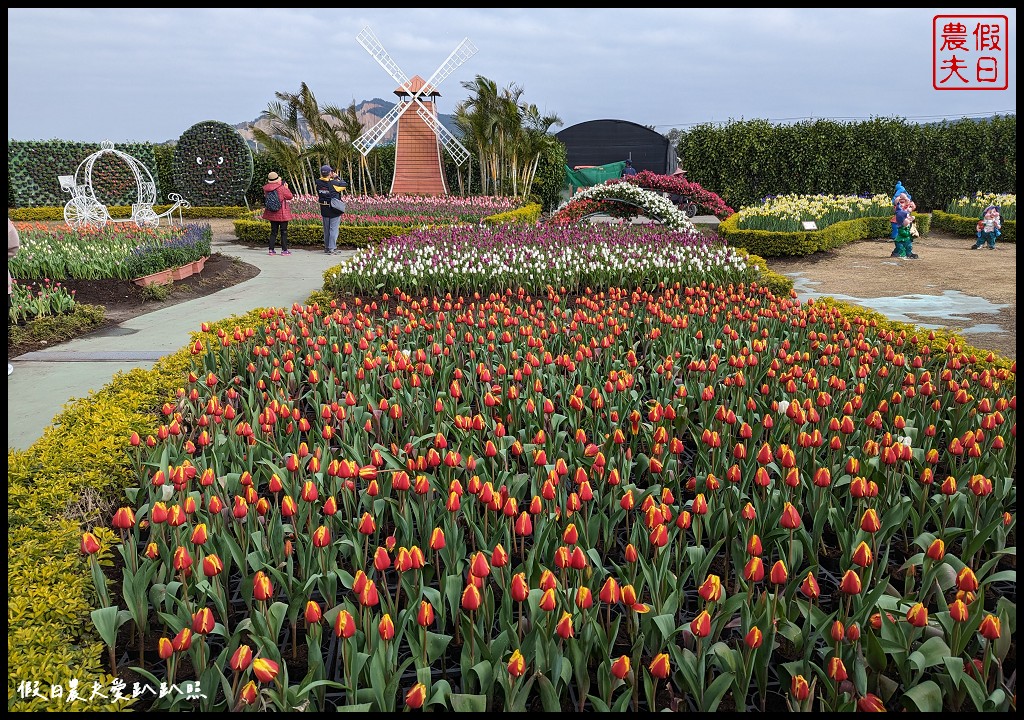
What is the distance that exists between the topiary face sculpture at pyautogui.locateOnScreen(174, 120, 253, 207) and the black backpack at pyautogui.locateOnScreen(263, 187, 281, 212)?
643 inches

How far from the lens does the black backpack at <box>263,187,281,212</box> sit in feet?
48.8

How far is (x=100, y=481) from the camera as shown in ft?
11.5

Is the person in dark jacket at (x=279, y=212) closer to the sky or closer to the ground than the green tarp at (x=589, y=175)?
closer to the ground

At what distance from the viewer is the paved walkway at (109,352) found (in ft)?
18.3

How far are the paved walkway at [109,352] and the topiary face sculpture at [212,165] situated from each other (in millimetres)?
19649

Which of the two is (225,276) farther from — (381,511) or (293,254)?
(381,511)

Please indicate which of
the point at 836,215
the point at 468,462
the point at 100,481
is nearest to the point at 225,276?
the point at 100,481

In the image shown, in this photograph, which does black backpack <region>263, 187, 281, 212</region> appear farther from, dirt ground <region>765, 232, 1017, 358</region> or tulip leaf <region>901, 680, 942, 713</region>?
tulip leaf <region>901, 680, 942, 713</region>

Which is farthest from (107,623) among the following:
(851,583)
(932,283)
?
(932,283)

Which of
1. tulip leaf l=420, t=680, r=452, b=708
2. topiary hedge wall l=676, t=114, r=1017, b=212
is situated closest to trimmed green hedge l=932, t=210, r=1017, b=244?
topiary hedge wall l=676, t=114, r=1017, b=212

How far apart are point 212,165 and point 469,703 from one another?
31962 millimetres

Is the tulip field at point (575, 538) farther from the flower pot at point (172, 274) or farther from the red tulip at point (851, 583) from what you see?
the flower pot at point (172, 274)

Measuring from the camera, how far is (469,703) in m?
2.08

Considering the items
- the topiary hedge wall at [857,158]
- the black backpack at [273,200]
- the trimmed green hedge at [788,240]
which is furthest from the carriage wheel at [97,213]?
the topiary hedge wall at [857,158]
